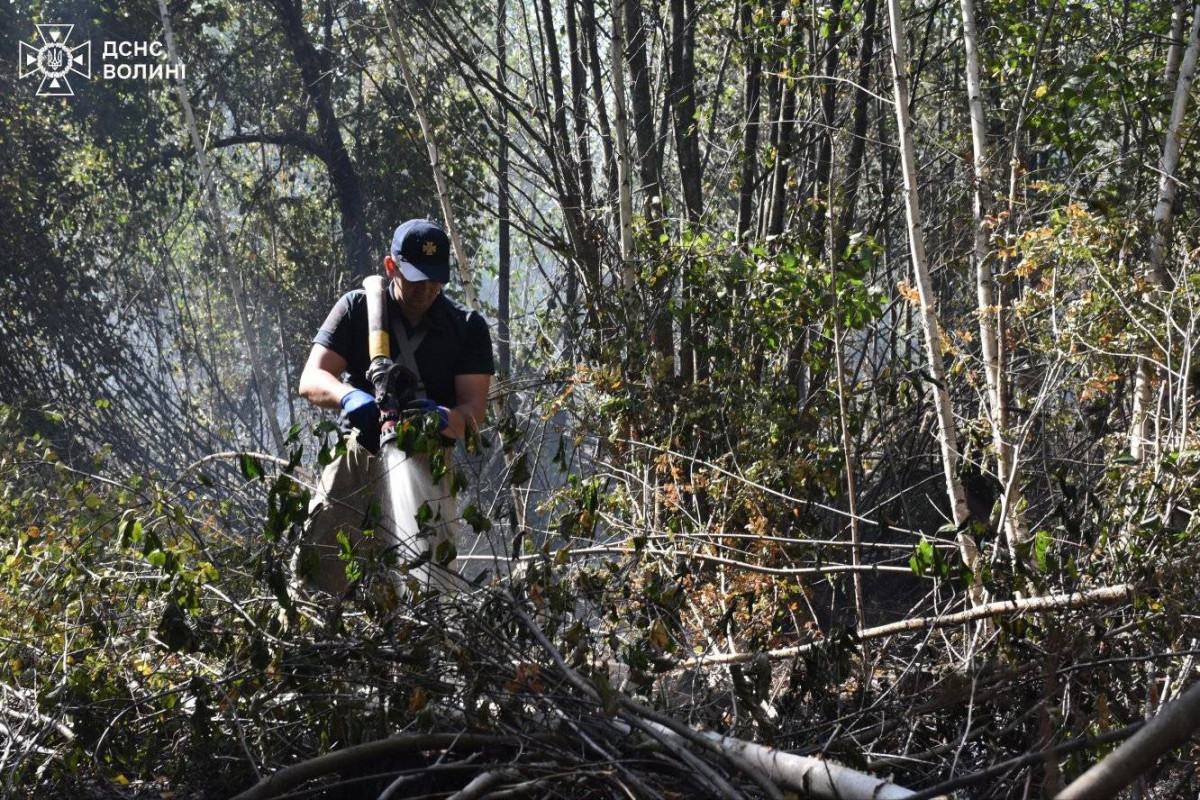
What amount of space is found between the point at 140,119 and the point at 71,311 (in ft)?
10.2

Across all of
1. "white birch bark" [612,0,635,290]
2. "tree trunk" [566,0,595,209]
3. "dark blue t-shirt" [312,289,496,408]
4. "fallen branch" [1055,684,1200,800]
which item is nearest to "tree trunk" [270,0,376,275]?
"tree trunk" [566,0,595,209]

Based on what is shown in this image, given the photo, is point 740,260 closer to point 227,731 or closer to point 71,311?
point 227,731

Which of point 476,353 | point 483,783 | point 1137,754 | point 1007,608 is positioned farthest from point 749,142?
point 1137,754

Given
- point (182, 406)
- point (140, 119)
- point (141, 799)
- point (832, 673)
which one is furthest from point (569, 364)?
point (140, 119)

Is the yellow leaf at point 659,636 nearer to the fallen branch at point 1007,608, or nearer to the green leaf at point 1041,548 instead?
the fallen branch at point 1007,608

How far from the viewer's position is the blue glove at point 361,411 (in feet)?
12.7

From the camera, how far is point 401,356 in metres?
4.16

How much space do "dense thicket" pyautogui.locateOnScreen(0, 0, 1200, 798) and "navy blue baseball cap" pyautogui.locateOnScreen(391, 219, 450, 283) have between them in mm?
657

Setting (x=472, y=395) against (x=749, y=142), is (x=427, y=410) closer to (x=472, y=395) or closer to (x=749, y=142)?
(x=472, y=395)

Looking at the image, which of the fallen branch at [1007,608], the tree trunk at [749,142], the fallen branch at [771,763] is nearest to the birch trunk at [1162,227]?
the fallen branch at [1007,608]

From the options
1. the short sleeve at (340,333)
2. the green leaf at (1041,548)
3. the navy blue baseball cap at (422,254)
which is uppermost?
the navy blue baseball cap at (422,254)

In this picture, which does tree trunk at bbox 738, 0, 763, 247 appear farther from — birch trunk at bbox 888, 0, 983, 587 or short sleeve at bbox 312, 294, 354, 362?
short sleeve at bbox 312, 294, 354, 362

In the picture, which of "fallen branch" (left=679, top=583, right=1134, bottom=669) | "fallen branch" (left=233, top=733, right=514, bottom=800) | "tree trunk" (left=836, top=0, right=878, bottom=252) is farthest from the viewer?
"tree trunk" (left=836, top=0, right=878, bottom=252)

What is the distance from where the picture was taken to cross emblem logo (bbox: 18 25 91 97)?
546 inches
